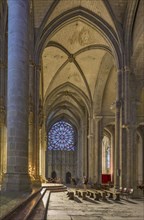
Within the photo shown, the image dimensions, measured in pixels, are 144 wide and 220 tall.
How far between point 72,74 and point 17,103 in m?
25.7

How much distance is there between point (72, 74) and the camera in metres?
39.2

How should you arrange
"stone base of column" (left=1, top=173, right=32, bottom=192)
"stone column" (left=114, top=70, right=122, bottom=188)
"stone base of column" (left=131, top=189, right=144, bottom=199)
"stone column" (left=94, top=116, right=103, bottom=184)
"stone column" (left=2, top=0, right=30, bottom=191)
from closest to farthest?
"stone base of column" (left=1, top=173, right=32, bottom=192) < "stone column" (left=2, top=0, right=30, bottom=191) < "stone base of column" (left=131, top=189, right=144, bottom=199) < "stone column" (left=114, top=70, right=122, bottom=188) < "stone column" (left=94, top=116, right=103, bottom=184)

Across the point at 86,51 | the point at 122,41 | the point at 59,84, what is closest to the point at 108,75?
the point at 86,51

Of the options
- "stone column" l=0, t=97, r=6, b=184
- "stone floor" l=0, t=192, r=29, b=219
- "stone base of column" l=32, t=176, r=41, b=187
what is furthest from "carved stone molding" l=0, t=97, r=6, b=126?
"stone floor" l=0, t=192, r=29, b=219

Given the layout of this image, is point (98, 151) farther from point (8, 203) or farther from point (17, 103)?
point (8, 203)

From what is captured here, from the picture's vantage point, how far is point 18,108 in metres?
13.8

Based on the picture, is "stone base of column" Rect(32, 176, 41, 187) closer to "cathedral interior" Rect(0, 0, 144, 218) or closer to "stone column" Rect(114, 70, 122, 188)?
"cathedral interior" Rect(0, 0, 144, 218)

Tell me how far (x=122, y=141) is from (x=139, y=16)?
7.57m

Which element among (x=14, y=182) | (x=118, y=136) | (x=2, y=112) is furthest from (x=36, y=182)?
(x=14, y=182)

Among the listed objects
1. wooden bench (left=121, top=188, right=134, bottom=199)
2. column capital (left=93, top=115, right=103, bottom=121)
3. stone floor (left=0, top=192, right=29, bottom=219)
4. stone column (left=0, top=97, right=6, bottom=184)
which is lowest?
wooden bench (left=121, top=188, right=134, bottom=199)

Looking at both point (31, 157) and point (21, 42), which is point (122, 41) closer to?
point (31, 157)

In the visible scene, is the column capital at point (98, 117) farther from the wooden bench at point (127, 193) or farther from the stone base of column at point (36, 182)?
the wooden bench at point (127, 193)

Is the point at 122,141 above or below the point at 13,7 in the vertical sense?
below

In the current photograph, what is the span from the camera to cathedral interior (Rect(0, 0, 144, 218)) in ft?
45.8
